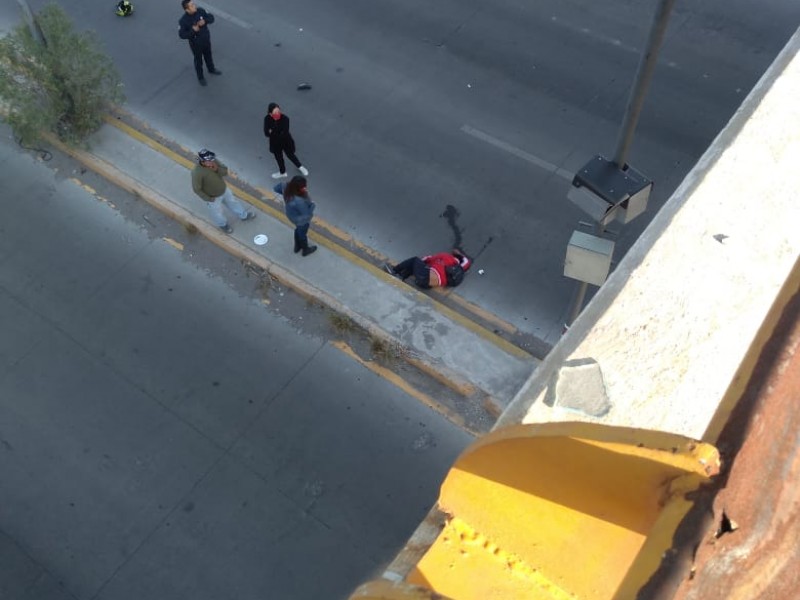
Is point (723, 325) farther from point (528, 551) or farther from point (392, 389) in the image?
point (392, 389)

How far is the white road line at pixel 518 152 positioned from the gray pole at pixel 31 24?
18.2 ft

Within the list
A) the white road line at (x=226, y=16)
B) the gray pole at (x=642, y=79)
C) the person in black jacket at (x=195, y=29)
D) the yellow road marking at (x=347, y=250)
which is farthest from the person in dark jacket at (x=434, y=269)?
the white road line at (x=226, y=16)

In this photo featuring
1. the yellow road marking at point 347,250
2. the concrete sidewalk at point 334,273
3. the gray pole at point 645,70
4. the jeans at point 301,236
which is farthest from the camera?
the jeans at point 301,236

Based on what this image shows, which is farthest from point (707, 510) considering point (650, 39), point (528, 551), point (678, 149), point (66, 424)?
point (678, 149)

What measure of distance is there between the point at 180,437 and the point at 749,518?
611cm

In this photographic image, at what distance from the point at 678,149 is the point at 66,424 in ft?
26.2

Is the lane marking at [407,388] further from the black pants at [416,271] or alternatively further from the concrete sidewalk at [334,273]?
the black pants at [416,271]

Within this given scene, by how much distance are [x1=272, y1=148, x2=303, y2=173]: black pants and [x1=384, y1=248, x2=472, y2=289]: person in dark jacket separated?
6.35ft

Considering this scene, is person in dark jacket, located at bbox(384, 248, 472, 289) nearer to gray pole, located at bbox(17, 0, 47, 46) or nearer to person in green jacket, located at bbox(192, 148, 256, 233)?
person in green jacket, located at bbox(192, 148, 256, 233)

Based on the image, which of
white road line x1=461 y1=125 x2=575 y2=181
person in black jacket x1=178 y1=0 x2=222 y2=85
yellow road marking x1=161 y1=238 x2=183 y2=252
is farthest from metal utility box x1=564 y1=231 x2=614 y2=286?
person in black jacket x1=178 y1=0 x2=222 y2=85

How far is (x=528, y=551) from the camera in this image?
2.28 m

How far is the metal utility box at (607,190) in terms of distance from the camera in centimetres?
528

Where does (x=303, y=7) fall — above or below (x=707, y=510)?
below

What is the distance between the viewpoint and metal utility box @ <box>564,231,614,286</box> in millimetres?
4977
